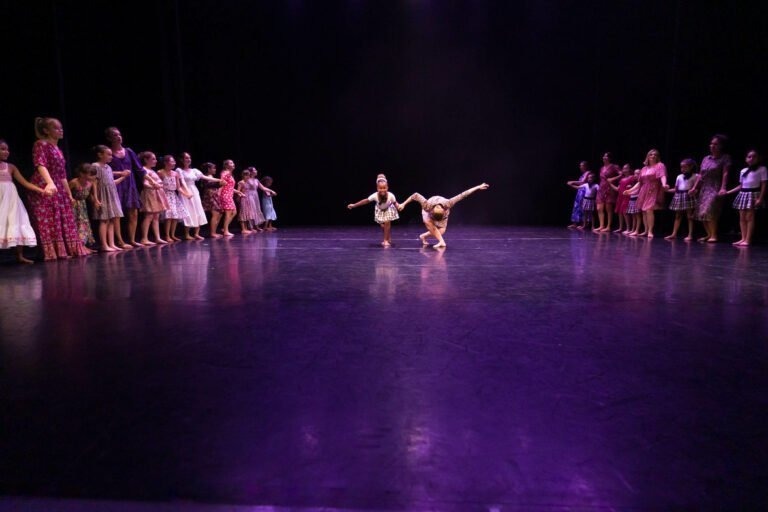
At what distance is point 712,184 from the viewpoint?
249 inches

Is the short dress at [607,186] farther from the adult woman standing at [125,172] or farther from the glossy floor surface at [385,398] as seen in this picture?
the adult woman standing at [125,172]

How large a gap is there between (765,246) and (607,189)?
9.04 feet

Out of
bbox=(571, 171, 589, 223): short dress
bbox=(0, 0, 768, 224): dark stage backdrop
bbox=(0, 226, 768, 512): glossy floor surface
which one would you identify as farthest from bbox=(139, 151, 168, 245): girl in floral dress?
bbox=(571, 171, 589, 223): short dress

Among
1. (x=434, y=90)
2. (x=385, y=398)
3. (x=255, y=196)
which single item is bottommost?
(x=385, y=398)

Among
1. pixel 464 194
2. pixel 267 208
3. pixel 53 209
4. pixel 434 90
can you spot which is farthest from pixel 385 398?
pixel 434 90

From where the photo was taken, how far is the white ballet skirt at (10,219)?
14.5 feet

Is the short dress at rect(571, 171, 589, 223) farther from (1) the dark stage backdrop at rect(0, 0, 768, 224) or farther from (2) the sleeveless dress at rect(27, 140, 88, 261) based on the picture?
(2) the sleeveless dress at rect(27, 140, 88, 261)

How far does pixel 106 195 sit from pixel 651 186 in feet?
23.5

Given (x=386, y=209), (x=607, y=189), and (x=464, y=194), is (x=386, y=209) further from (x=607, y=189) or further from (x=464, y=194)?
(x=607, y=189)

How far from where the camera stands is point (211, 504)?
0.99m

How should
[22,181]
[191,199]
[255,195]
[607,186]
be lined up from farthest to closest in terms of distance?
[255,195] < [607,186] < [191,199] < [22,181]

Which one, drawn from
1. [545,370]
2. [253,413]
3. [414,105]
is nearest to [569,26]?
[414,105]

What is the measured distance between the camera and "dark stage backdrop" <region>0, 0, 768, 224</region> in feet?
24.1

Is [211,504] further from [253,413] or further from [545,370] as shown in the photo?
[545,370]
